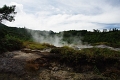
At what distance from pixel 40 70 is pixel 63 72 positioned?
1.46 m

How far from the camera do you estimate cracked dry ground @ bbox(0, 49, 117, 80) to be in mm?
11062

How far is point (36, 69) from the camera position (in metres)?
11.9

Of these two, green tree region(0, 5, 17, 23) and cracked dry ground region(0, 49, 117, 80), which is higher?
green tree region(0, 5, 17, 23)

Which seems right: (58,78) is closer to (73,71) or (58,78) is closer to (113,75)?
(73,71)

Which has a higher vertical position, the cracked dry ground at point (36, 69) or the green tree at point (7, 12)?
the green tree at point (7, 12)

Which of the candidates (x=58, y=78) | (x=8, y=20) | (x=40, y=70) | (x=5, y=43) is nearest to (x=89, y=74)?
(x=58, y=78)

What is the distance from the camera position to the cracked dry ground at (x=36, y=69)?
11062mm

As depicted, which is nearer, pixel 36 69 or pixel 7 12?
pixel 36 69

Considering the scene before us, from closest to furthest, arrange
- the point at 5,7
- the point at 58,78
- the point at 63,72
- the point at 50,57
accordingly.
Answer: the point at 58,78 < the point at 63,72 < the point at 50,57 < the point at 5,7

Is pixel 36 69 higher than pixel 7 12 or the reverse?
the reverse

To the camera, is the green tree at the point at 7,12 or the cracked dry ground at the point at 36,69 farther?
the green tree at the point at 7,12

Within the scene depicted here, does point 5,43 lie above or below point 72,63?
above

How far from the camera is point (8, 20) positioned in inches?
738

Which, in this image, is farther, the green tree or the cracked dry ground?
the green tree
